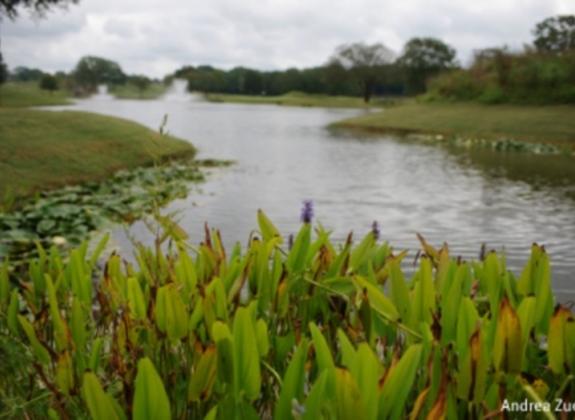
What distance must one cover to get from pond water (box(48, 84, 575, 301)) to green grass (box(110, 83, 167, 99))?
116 metres

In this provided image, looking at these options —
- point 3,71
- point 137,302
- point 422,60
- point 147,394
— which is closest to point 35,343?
point 137,302

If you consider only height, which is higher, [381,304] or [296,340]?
[381,304]

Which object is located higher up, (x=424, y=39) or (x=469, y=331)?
(x=424, y=39)

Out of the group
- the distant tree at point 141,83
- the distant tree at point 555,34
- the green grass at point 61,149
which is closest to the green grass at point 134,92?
the distant tree at point 141,83

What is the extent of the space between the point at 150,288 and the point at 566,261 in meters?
7.19

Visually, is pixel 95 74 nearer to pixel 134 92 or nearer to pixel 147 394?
pixel 134 92

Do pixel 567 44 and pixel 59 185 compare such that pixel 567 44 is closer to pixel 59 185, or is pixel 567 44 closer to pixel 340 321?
pixel 59 185

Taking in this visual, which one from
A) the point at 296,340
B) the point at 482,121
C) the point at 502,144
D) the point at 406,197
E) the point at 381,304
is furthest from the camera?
the point at 482,121

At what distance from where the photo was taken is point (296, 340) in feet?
6.12

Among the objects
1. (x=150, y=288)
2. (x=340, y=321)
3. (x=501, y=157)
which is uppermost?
(x=150, y=288)

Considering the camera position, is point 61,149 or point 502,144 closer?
point 61,149

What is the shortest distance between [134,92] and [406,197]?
453 ft

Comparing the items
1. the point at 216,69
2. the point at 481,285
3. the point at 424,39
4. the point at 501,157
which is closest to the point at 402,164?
the point at 501,157

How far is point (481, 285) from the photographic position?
7.21 feet
